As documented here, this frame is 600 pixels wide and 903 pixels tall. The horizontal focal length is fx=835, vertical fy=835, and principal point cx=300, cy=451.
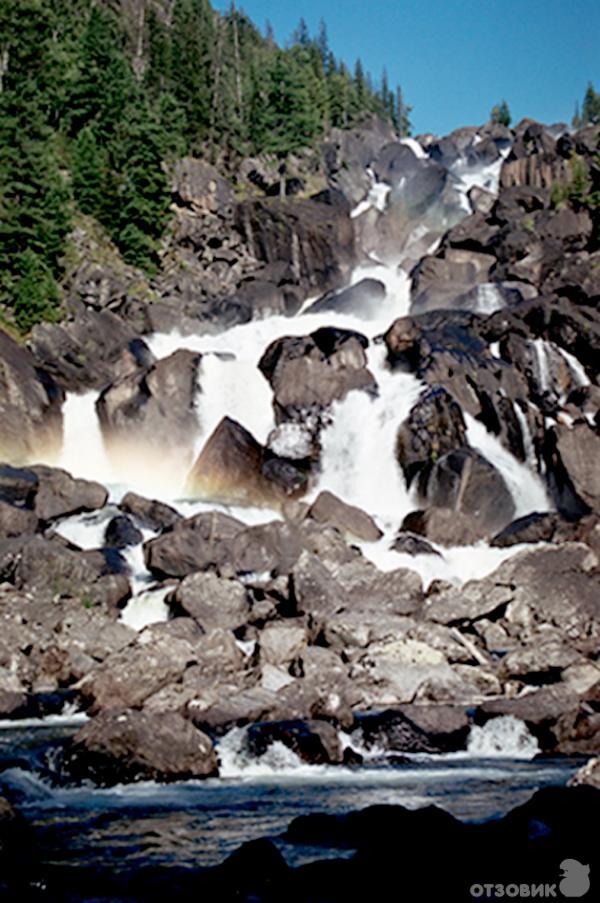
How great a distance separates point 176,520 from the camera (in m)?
28.1

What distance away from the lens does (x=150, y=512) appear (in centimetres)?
2812

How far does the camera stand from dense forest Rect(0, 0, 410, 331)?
42.0 metres

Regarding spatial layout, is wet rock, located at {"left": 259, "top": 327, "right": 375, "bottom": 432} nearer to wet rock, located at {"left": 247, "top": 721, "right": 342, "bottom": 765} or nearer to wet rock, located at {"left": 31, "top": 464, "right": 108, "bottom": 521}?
wet rock, located at {"left": 31, "top": 464, "right": 108, "bottom": 521}

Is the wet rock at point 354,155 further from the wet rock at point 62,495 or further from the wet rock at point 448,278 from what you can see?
the wet rock at point 62,495

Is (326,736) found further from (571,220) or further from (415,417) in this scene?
(571,220)

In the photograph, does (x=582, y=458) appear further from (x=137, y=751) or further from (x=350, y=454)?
(x=137, y=751)

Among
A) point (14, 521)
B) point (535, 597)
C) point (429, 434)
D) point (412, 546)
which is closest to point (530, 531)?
point (412, 546)

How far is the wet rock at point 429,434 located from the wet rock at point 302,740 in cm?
2039

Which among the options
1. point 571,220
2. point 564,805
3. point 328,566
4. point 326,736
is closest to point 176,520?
point 328,566

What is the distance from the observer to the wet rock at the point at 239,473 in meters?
33.2

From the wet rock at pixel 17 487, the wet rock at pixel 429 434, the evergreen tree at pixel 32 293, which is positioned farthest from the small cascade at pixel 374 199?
the wet rock at pixel 17 487

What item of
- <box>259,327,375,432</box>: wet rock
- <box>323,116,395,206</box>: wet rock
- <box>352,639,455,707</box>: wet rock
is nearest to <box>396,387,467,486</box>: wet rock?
<box>259,327,375,432</box>: wet rock

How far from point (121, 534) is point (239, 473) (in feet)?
25.5

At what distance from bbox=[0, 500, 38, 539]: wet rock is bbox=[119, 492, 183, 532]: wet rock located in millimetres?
3940
